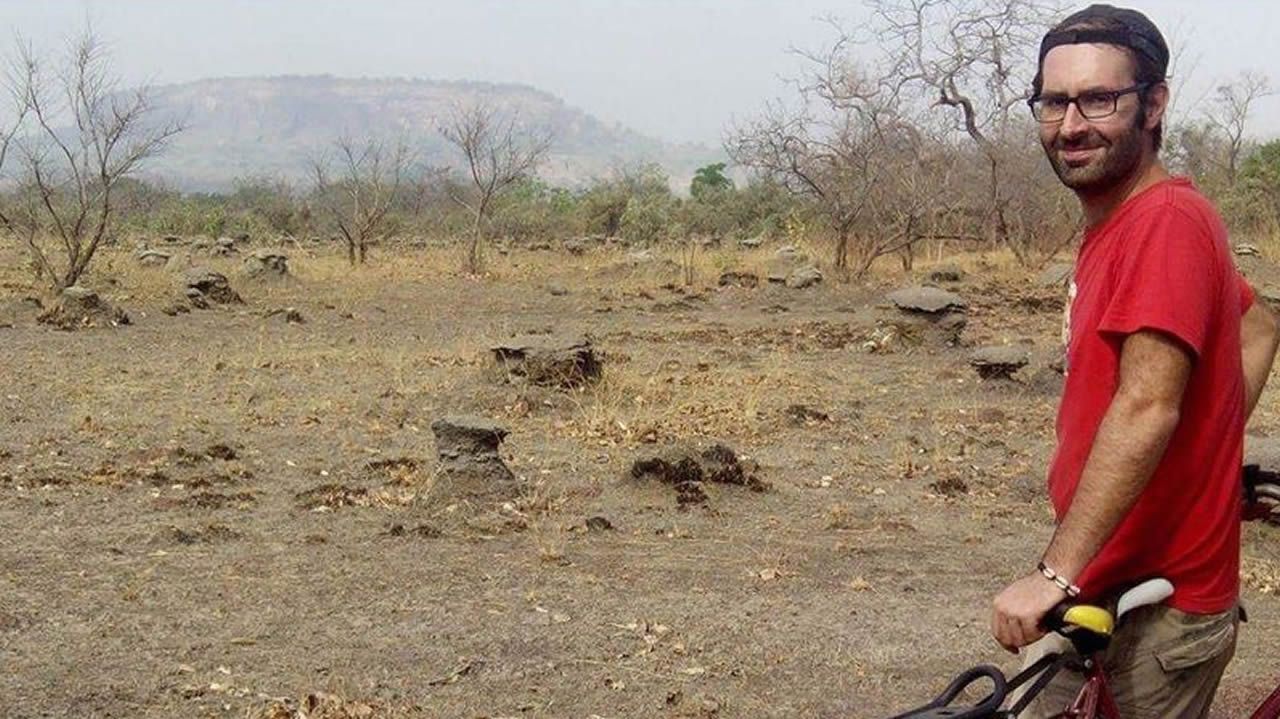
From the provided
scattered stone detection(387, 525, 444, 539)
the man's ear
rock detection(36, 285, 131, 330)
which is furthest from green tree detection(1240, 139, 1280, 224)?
the man's ear

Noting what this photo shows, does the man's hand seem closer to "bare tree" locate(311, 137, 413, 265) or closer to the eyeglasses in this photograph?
the eyeglasses

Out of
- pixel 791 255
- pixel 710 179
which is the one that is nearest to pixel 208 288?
pixel 791 255

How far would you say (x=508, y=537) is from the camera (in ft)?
20.4

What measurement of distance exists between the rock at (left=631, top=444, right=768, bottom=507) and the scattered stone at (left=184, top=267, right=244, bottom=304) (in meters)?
10.6

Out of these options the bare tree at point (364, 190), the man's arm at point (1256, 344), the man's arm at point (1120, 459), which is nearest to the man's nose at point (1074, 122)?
the man's arm at point (1120, 459)

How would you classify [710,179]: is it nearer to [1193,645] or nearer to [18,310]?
[18,310]

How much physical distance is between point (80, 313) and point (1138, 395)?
13553 millimetres

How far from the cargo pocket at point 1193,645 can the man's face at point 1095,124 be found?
655mm

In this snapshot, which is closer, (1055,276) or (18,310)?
(18,310)

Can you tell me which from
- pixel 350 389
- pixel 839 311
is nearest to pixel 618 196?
pixel 839 311

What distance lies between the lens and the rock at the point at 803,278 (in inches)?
739

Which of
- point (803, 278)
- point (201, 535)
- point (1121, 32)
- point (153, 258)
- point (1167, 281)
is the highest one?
point (1121, 32)

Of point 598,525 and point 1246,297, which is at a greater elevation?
point 1246,297

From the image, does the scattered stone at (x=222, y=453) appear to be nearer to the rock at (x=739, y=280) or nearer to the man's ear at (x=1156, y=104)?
the man's ear at (x=1156, y=104)
